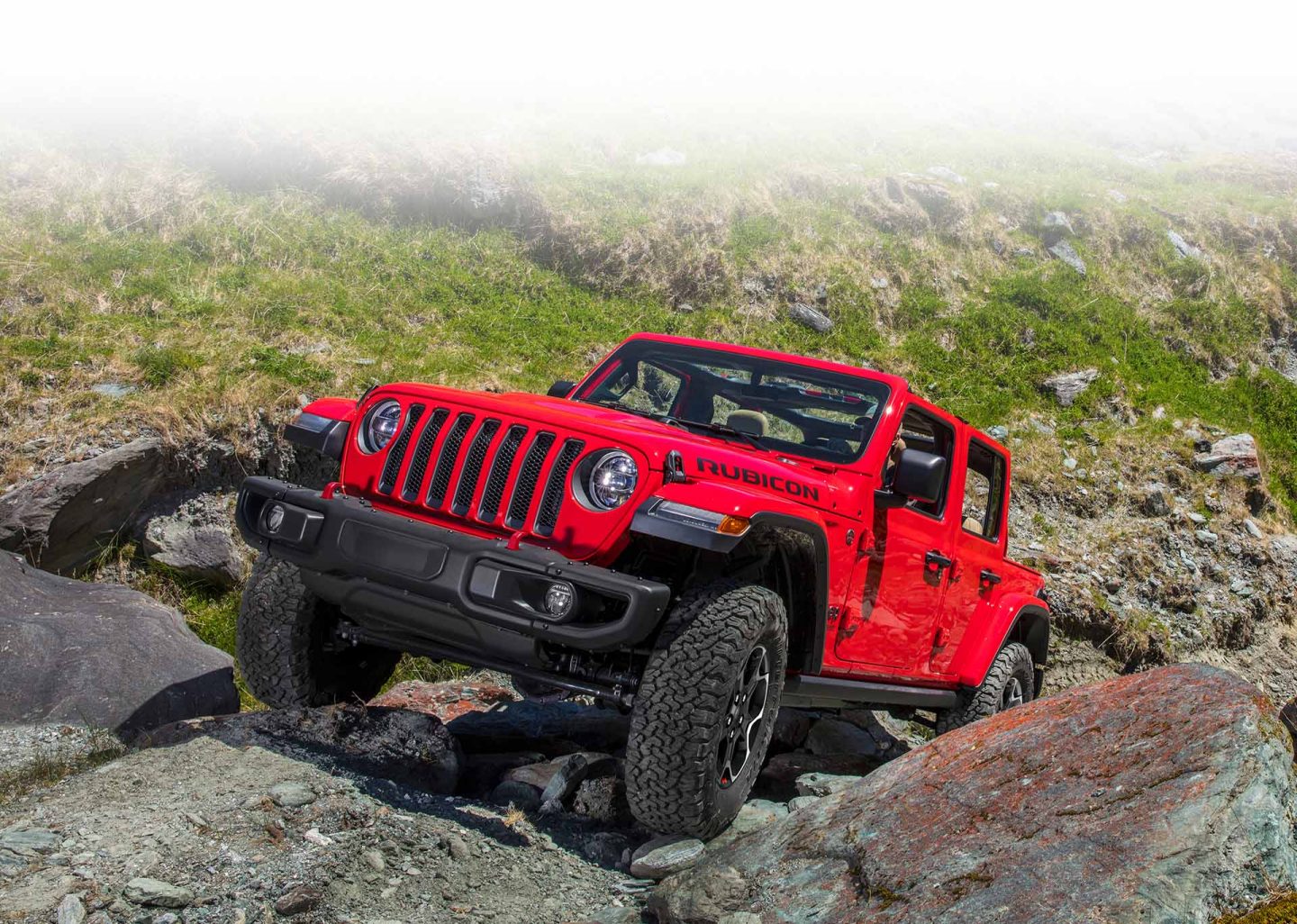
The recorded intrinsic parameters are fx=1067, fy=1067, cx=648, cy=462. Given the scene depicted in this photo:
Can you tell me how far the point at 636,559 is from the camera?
4219 mm

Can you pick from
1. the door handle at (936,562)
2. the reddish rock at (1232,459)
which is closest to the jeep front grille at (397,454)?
the door handle at (936,562)

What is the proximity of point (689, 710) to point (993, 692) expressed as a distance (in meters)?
3.12

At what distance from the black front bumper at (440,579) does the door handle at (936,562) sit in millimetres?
2247

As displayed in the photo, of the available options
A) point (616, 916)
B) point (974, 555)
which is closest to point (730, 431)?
point (974, 555)

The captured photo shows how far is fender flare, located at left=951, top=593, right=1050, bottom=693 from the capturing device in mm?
6133

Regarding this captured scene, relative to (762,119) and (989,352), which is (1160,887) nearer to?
(989,352)

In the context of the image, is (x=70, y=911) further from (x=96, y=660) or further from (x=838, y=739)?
(x=838, y=739)

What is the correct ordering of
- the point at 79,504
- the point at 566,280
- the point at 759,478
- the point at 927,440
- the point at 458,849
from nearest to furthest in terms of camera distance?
the point at 458,849, the point at 759,478, the point at 927,440, the point at 79,504, the point at 566,280

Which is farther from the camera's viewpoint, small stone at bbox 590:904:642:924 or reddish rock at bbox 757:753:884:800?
reddish rock at bbox 757:753:884:800

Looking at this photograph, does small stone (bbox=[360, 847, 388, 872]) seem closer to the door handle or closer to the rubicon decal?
the rubicon decal

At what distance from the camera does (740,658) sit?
387 cm

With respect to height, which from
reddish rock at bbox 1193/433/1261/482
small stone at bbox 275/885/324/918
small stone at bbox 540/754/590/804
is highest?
small stone at bbox 275/885/324/918

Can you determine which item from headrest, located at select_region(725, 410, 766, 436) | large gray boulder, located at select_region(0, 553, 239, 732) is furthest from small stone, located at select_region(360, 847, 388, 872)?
headrest, located at select_region(725, 410, 766, 436)

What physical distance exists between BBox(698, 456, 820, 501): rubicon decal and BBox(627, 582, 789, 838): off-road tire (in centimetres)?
47
